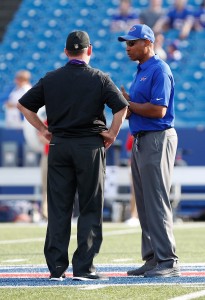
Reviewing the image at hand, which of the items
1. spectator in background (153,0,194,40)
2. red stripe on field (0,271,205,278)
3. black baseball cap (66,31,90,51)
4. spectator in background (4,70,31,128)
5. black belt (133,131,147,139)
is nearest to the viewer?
black baseball cap (66,31,90,51)

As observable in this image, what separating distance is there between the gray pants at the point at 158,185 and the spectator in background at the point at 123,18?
16.8 metres

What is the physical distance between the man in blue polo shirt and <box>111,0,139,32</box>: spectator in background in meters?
16.7

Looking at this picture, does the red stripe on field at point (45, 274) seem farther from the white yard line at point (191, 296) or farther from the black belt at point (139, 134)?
the white yard line at point (191, 296)

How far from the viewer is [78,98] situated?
6.88 metres

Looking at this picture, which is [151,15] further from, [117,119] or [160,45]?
[117,119]

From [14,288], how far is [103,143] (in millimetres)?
1293

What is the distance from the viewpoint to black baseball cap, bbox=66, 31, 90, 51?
22.4 ft

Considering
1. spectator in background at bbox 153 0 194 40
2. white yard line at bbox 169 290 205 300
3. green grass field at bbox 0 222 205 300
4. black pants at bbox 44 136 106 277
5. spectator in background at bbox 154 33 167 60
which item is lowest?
green grass field at bbox 0 222 205 300

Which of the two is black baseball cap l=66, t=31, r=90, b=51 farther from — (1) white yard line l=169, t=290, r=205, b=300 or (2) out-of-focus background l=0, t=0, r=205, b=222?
(2) out-of-focus background l=0, t=0, r=205, b=222

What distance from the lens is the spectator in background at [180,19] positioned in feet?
76.1

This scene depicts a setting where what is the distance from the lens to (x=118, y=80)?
22.7 meters

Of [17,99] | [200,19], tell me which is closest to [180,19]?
[200,19]

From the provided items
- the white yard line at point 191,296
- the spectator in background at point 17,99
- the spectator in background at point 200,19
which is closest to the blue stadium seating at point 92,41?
the spectator in background at point 200,19

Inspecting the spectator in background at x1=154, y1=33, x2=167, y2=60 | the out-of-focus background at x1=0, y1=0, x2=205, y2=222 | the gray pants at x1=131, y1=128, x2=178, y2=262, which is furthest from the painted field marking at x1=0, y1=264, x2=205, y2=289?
the spectator in background at x1=154, y1=33, x2=167, y2=60
